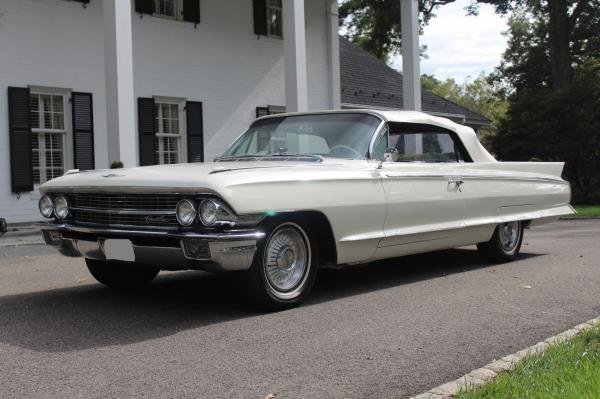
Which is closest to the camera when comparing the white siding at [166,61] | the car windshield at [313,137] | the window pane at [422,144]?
the car windshield at [313,137]

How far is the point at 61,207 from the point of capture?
215 inches

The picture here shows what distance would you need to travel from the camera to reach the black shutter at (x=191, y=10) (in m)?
15.2

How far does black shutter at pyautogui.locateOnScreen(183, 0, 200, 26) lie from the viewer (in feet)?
50.0

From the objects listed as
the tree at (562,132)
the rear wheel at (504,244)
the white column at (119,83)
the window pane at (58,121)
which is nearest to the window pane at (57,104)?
the window pane at (58,121)

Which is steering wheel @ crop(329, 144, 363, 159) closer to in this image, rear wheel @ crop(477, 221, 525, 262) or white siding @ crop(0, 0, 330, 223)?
rear wheel @ crop(477, 221, 525, 262)

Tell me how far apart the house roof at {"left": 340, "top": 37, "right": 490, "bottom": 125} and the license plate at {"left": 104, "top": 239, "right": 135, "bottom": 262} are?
15.1m

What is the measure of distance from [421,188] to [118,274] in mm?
2871

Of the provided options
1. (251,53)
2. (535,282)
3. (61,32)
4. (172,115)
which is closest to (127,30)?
(61,32)

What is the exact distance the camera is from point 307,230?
17.4ft

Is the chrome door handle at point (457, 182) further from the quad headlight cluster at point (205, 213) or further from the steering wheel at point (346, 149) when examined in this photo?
the quad headlight cluster at point (205, 213)

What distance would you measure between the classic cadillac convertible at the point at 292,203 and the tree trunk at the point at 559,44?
22.4 metres

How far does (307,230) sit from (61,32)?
9.70 metres

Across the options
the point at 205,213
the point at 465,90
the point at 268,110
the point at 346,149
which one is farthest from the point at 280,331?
the point at 465,90

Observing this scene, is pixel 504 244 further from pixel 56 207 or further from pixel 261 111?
pixel 261 111
